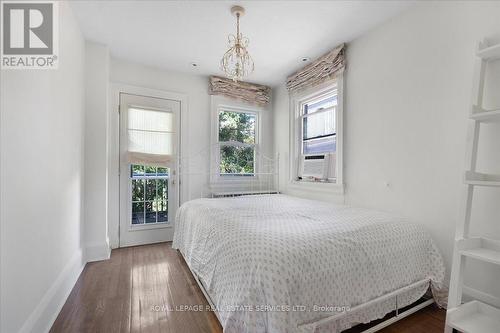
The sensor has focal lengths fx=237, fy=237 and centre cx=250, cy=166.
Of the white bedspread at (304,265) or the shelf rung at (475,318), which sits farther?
the shelf rung at (475,318)

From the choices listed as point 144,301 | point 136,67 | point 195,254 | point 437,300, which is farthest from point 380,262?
point 136,67

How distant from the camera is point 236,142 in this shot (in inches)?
147

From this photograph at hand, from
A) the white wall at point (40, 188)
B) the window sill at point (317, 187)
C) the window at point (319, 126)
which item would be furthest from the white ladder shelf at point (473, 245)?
the white wall at point (40, 188)

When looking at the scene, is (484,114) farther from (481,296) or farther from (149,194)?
(149,194)

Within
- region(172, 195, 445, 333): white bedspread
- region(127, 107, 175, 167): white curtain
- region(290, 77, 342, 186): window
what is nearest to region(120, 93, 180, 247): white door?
region(127, 107, 175, 167): white curtain

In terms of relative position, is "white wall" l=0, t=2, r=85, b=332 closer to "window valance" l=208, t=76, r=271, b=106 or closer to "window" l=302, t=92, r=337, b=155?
"window valance" l=208, t=76, r=271, b=106

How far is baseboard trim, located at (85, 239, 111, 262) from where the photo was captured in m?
2.58

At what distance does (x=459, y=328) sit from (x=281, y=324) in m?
1.04

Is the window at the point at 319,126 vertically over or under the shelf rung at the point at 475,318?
over

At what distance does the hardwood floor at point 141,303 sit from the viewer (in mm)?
1529

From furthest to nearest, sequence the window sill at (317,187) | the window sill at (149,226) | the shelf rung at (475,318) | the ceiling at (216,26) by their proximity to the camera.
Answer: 1. the window sill at (149,226)
2. the window sill at (317,187)
3. the ceiling at (216,26)
4. the shelf rung at (475,318)

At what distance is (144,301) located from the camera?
182 centimetres

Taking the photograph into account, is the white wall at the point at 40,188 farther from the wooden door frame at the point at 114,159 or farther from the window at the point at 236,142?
the window at the point at 236,142

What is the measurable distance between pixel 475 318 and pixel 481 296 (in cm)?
29
